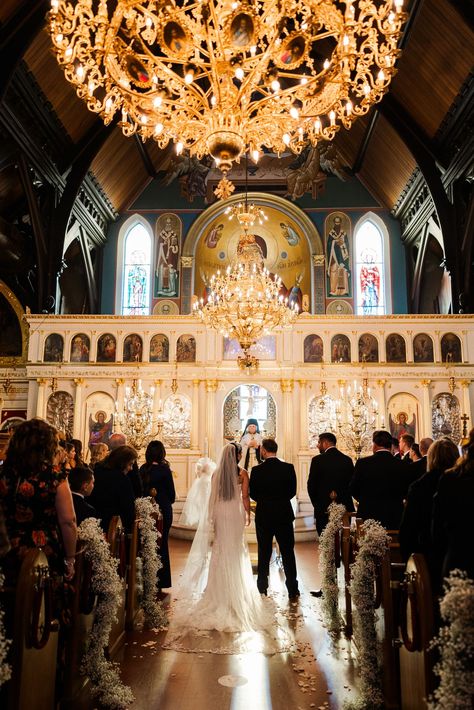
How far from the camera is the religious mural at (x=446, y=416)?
14836 mm

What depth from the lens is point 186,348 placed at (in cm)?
1582

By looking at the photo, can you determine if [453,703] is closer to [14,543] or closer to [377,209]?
[14,543]

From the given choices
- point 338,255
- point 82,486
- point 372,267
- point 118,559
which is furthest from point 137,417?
point 372,267

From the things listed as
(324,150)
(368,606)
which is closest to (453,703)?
(368,606)

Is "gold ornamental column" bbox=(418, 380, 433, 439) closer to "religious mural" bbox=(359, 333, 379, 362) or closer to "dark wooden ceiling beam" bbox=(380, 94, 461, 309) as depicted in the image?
"religious mural" bbox=(359, 333, 379, 362)

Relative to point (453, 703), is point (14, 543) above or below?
above

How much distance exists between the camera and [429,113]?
15.3 m

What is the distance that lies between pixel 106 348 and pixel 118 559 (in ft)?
38.7

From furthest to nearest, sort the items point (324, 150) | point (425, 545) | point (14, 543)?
point (324, 150)
point (425, 545)
point (14, 543)

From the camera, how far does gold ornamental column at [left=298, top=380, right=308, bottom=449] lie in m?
14.9

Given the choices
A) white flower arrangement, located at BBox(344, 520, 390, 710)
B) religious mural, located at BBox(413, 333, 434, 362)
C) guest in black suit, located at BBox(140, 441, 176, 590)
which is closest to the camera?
white flower arrangement, located at BBox(344, 520, 390, 710)

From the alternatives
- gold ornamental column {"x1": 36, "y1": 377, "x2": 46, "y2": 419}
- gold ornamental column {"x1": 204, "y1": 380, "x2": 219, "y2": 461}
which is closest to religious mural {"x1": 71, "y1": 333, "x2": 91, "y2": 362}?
gold ornamental column {"x1": 36, "y1": 377, "x2": 46, "y2": 419}

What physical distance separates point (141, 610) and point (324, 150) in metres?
17.8

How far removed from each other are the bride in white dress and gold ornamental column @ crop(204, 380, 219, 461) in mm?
7877
